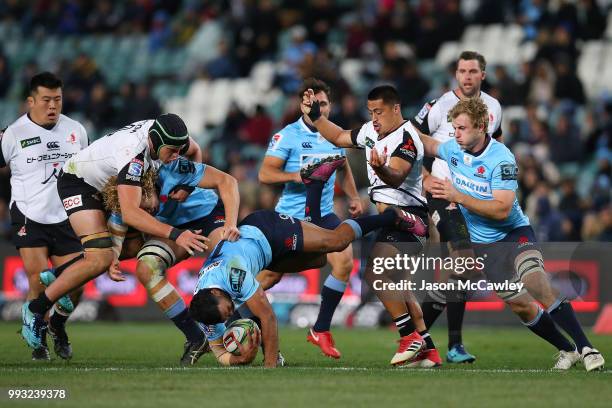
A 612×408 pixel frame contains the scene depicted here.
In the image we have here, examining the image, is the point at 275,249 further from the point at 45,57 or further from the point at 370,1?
the point at 45,57

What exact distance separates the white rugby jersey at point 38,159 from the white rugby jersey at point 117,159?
103 centimetres

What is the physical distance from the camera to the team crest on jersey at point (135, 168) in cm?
1034

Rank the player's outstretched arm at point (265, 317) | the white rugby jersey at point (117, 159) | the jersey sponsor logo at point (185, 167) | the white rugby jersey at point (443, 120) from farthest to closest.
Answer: the white rugby jersey at point (443, 120)
the jersey sponsor logo at point (185, 167)
the white rugby jersey at point (117, 159)
the player's outstretched arm at point (265, 317)

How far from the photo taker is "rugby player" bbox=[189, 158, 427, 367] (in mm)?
9688

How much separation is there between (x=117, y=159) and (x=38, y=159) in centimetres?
177

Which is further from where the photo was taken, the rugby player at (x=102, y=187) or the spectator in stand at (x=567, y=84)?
the spectator in stand at (x=567, y=84)

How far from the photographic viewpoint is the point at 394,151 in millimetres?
10633

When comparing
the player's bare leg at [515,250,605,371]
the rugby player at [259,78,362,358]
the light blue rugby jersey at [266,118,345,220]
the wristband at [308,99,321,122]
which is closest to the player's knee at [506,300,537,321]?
the player's bare leg at [515,250,605,371]

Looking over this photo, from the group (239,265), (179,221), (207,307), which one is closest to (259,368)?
(207,307)

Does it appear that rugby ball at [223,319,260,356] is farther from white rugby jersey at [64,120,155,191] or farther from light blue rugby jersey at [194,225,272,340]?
white rugby jersey at [64,120,155,191]

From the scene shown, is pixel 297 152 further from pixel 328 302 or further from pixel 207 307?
pixel 207 307

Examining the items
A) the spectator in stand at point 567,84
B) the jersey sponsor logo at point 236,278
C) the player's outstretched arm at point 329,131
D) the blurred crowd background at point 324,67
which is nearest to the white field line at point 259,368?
the jersey sponsor logo at point 236,278

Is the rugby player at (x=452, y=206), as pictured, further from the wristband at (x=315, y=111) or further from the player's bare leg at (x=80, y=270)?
the player's bare leg at (x=80, y=270)

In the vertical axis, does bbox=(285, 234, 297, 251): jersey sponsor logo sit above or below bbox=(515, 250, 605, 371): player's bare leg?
above
